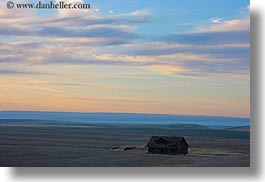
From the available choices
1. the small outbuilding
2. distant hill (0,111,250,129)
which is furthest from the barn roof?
distant hill (0,111,250,129)

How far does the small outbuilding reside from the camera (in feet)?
26.8

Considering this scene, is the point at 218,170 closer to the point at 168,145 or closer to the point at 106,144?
the point at 168,145

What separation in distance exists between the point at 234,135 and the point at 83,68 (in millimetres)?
1526

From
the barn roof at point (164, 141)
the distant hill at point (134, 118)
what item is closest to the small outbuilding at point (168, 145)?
the barn roof at point (164, 141)

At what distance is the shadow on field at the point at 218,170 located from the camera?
8023 millimetres

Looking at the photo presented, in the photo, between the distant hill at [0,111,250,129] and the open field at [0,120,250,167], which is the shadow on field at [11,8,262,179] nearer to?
the open field at [0,120,250,167]

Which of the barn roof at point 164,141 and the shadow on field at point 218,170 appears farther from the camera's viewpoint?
the barn roof at point 164,141

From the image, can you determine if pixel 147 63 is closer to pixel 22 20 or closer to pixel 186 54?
pixel 186 54

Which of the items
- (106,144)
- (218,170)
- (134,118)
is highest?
(134,118)

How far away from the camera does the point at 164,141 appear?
821 cm

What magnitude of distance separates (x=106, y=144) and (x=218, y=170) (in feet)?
3.49

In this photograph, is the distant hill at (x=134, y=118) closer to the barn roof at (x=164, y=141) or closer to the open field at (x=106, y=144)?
the open field at (x=106, y=144)

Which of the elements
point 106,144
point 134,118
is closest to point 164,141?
→ point 134,118

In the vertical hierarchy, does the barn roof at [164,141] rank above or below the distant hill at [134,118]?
below
